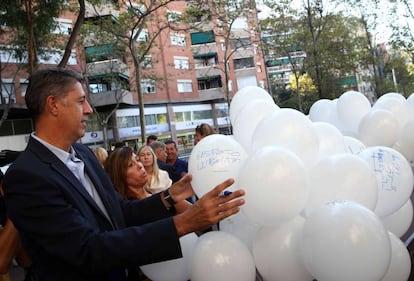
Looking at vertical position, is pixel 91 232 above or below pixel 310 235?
above

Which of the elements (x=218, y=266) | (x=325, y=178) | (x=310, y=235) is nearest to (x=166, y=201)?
(x=218, y=266)

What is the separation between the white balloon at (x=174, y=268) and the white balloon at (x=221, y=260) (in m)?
0.09

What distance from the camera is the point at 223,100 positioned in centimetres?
3022

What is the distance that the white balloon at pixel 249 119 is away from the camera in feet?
9.27

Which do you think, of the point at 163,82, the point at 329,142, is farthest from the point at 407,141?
the point at 163,82

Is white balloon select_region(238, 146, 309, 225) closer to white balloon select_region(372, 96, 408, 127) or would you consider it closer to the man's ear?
the man's ear

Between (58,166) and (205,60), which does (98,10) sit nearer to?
(205,60)

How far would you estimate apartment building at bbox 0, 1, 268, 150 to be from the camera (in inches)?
848

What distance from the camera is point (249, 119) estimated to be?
9.34 ft

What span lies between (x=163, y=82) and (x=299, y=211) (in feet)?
83.7

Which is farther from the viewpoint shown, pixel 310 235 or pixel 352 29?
pixel 352 29

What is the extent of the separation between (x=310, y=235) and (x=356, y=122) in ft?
10.6

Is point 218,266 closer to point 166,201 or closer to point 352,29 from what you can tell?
point 166,201

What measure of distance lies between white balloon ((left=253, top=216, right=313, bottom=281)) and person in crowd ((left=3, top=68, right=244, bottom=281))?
0.62 m
